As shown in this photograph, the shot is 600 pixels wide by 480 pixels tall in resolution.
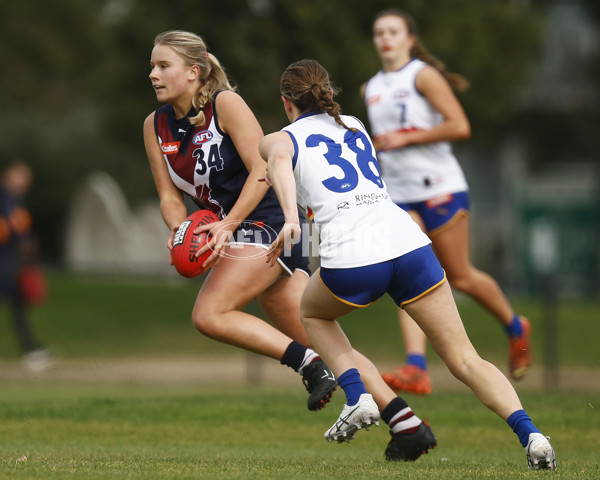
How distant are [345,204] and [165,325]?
13.2 metres

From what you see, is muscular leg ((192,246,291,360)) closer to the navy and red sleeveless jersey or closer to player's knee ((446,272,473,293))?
the navy and red sleeveless jersey

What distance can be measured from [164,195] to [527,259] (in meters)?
18.0

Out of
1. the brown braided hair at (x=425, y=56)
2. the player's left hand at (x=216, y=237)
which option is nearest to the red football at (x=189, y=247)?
the player's left hand at (x=216, y=237)

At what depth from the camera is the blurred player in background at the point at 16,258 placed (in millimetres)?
14781

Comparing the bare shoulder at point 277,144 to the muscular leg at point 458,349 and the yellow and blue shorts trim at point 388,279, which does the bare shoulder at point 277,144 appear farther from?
the muscular leg at point 458,349

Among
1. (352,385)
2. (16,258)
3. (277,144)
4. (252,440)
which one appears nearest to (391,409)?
(352,385)

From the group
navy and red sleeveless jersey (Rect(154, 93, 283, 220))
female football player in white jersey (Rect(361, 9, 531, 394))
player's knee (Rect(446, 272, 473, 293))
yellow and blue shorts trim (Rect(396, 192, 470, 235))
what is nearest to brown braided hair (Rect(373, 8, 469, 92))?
female football player in white jersey (Rect(361, 9, 531, 394))

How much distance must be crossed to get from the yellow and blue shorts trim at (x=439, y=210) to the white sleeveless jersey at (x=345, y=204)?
2797 mm

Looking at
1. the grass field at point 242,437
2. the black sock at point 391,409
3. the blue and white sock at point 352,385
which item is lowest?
the grass field at point 242,437

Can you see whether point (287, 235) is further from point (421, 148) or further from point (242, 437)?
point (421, 148)

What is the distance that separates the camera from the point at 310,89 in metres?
5.80

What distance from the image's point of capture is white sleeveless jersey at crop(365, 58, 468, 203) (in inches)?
337

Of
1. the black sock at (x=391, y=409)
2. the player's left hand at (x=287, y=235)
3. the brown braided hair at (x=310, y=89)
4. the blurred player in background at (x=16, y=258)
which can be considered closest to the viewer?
the player's left hand at (x=287, y=235)

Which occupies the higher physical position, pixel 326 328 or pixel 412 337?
pixel 326 328
